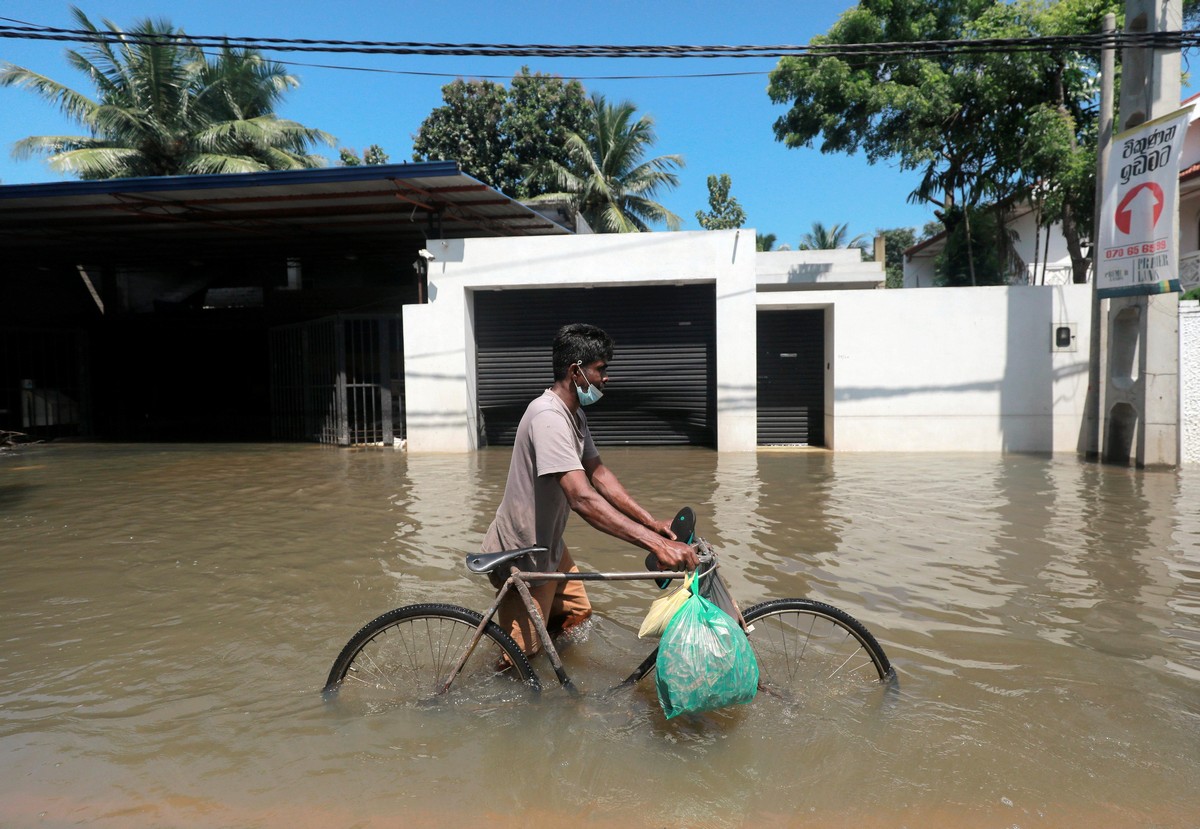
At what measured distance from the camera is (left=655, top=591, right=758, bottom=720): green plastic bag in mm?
2988

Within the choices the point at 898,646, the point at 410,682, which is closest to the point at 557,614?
the point at 410,682

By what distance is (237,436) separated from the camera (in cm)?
1759

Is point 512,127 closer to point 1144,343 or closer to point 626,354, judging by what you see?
point 626,354

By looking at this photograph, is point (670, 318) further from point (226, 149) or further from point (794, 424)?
point (226, 149)

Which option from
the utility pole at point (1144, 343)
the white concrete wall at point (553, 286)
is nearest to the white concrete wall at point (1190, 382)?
the utility pole at point (1144, 343)

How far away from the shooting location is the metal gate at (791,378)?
45.0 ft

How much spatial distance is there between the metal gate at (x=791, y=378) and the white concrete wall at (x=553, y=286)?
0.92 m

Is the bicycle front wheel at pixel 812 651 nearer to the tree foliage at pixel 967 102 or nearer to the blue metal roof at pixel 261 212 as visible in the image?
the blue metal roof at pixel 261 212

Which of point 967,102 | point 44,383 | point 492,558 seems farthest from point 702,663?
point 44,383

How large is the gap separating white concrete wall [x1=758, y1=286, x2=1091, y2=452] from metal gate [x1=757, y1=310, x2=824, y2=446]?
920 mm

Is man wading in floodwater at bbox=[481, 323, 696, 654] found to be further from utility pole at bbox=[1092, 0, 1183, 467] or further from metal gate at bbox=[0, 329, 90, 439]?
metal gate at bbox=[0, 329, 90, 439]

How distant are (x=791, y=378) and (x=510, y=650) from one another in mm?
11165

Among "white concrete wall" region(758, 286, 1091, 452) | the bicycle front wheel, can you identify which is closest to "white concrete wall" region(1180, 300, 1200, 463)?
"white concrete wall" region(758, 286, 1091, 452)

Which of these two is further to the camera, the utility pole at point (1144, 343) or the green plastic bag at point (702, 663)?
the utility pole at point (1144, 343)
